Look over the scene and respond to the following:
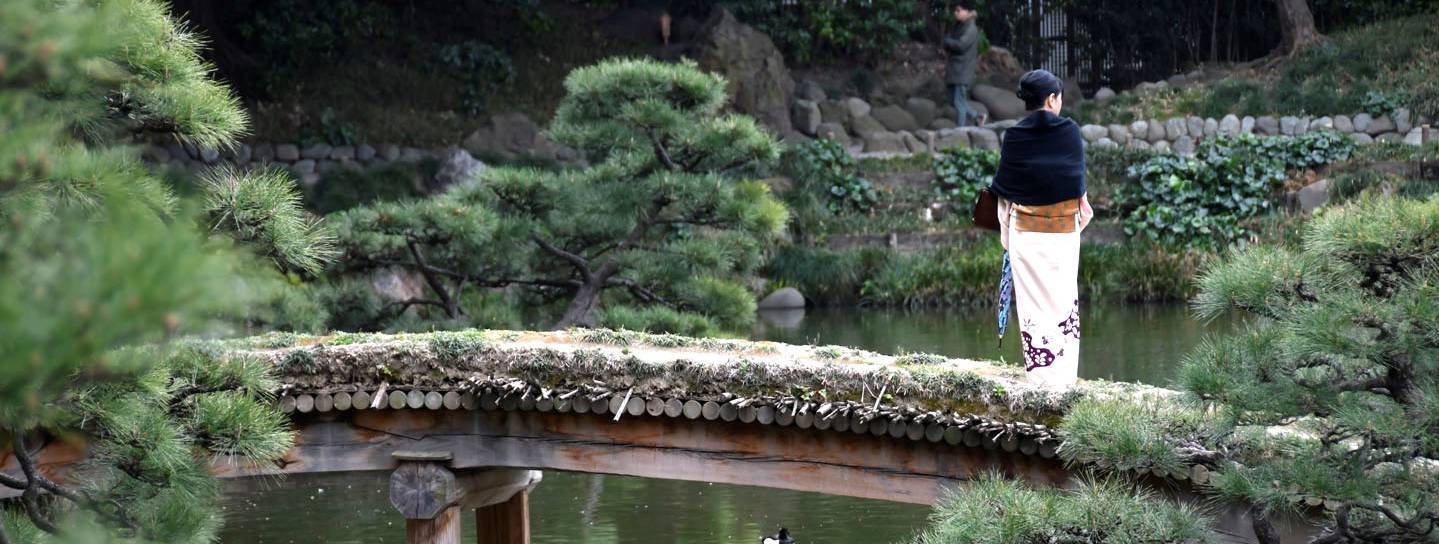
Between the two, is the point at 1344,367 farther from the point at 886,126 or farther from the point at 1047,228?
the point at 886,126

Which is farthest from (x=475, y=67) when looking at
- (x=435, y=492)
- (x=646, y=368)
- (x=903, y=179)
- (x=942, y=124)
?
(x=646, y=368)

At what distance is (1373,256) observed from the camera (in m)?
3.29

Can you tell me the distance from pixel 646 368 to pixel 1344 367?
2.31m

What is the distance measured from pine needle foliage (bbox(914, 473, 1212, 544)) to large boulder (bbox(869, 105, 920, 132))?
44.7 ft

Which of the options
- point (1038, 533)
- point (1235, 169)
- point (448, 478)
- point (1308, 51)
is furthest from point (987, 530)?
point (1308, 51)

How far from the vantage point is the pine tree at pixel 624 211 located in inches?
297

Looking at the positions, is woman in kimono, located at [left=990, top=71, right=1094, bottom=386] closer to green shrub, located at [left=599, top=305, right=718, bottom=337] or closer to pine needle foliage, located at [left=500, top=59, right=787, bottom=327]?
green shrub, located at [left=599, top=305, right=718, bottom=337]

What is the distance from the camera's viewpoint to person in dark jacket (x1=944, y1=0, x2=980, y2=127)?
1560 centimetres

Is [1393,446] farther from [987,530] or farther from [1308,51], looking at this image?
[1308,51]

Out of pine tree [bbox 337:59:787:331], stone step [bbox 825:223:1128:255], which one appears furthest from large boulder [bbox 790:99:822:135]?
pine tree [bbox 337:59:787:331]

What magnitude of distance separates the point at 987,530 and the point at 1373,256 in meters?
1.07

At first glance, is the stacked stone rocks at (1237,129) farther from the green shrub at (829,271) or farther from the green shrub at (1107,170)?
the green shrub at (829,271)

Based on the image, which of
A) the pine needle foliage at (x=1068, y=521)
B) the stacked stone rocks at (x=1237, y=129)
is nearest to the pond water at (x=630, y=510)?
the pine needle foliage at (x=1068, y=521)

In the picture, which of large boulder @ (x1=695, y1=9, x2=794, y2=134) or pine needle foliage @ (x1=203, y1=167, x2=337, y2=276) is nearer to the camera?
pine needle foliage @ (x1=203, y1=167, x2=337, y2=276)
